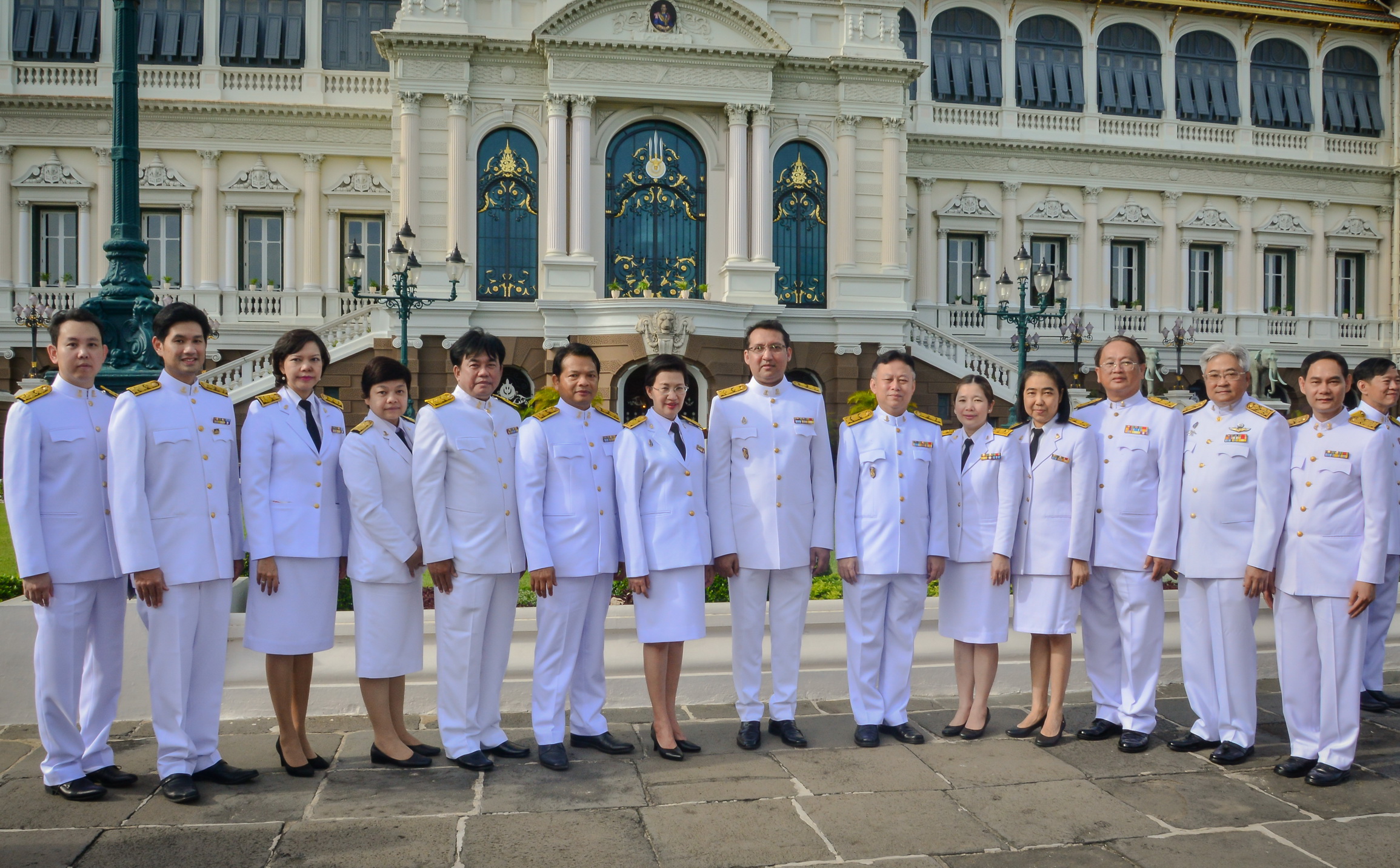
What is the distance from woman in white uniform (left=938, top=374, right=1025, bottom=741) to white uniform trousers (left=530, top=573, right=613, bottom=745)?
6.60 ft

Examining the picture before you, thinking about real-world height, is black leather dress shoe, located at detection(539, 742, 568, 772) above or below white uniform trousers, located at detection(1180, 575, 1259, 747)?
below

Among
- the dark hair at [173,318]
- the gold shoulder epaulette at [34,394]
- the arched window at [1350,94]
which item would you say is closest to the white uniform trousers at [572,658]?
the dark hair at [173,318]

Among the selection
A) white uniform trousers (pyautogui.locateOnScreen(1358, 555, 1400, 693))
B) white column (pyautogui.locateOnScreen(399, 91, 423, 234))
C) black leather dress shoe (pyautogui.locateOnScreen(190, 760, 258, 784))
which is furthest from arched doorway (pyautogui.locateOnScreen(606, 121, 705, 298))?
black leather dress shoe (pyautogui.locateOnScreen(190, 760, 258, 784))

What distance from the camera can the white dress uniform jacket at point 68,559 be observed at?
193 inches

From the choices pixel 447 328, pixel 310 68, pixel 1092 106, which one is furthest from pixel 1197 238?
pixel 310 68

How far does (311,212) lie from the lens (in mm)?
25266

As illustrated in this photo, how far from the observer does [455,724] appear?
5.38m

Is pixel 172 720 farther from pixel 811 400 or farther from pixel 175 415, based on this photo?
pixel 811 400

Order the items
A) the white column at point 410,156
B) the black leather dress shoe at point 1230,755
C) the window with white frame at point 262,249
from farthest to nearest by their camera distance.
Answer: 1. the window with white frame at point 262,249
2. the white column at point 410,156
3. the black leather dress shoe at point 1230,755

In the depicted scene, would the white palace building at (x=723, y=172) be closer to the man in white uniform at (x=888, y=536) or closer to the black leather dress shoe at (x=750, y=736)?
the man in white uniform at (x=888, y=536)

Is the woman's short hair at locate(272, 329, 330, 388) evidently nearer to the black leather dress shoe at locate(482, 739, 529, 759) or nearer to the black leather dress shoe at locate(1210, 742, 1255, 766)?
the black leather dress shoe at locate(482, 739, 529, 759)

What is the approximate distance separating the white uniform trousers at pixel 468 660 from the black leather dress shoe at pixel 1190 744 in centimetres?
361

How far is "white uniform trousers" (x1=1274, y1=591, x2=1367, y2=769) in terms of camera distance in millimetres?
5234

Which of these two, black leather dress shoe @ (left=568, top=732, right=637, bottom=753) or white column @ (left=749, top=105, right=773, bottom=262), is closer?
black leather dress shoe @ (left=568, top=732, right=637, bottom=753)
